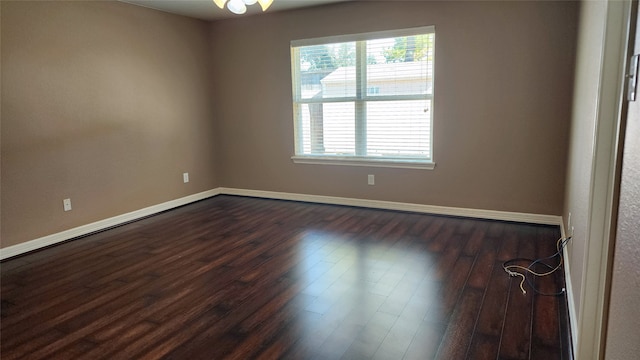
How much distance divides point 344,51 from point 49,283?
365cm

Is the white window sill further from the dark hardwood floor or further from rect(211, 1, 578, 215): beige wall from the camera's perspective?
the dark hardwood floor

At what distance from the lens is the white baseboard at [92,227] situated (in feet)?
11.9

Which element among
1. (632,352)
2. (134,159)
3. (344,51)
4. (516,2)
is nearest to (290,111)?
(344,51)

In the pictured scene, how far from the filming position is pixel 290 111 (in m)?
5.25

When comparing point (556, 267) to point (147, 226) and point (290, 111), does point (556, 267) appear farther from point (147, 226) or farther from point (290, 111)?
point (147, 226)

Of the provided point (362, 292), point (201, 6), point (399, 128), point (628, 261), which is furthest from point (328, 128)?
point (628, 261)

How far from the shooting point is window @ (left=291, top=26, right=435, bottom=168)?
176 inches

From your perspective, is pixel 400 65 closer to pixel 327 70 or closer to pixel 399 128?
pixel 399 128

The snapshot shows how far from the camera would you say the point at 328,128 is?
512cm

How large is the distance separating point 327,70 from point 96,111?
257 centimetres

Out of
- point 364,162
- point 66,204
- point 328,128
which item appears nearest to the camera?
Answer: point 66,204

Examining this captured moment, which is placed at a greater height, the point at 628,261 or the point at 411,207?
the point at 628,261

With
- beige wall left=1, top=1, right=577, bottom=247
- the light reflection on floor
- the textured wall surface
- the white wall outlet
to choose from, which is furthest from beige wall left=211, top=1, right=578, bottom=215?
the textured wall surface

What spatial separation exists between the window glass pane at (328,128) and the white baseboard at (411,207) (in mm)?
590
